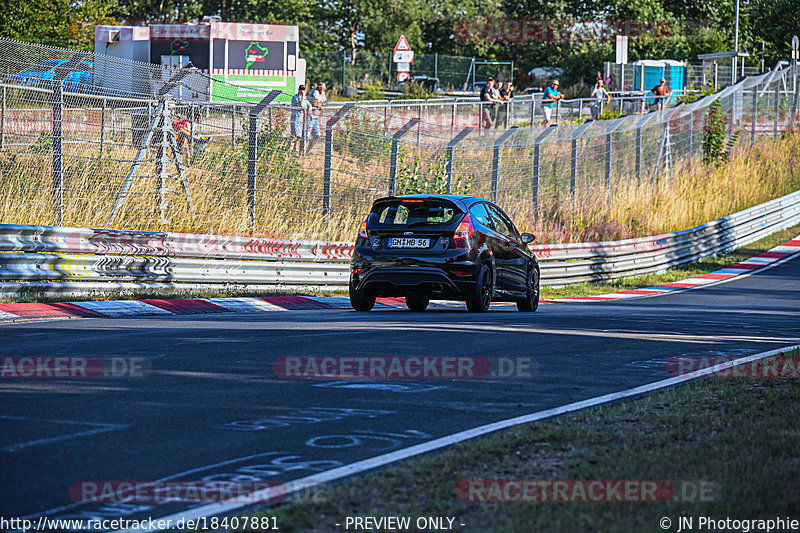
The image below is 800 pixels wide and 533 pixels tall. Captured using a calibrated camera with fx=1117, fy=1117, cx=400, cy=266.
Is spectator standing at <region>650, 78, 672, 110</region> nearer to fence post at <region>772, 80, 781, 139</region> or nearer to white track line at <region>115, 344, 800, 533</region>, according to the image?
fence post at <region>772, 80, 781, 139</region>

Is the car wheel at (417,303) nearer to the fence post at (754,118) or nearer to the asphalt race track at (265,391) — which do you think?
the asphalt race track at (265,391)

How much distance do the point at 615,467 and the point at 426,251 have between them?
9.05 m

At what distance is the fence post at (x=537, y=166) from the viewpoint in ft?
85.7

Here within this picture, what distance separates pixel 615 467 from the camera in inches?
234

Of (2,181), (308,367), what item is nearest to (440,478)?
(308,367)

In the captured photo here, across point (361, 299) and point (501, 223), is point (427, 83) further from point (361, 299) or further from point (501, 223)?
point (361, 299)

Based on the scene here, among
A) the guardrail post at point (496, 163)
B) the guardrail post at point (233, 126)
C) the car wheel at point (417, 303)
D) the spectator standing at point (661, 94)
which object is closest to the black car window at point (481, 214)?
the car wheel at point (417, 303)

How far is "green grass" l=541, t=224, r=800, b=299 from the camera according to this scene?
23.9m

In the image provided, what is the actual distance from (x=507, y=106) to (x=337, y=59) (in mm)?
30942

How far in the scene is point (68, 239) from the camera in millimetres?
15039

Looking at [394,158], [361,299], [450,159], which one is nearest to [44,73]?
[361,299]

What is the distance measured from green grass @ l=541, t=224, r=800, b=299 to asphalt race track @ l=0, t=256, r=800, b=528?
9.12 meters

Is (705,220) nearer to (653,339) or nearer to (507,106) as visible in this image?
(507,106)

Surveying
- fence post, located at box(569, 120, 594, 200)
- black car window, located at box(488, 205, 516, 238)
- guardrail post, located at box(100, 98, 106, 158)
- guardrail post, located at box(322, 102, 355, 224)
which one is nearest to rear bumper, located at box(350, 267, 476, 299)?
black car window, located at box(488, 205, 516, 238)
